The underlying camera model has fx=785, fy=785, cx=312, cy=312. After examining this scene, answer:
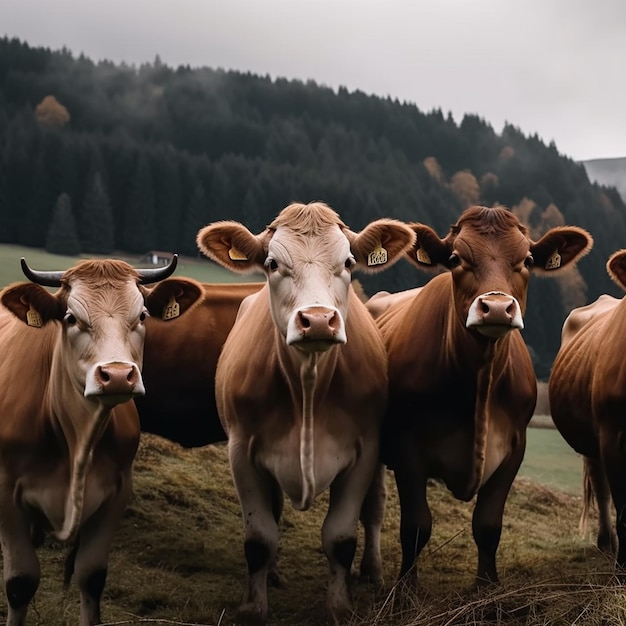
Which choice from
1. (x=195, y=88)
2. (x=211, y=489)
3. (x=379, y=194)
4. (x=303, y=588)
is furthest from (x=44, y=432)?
(x=195, y=88)

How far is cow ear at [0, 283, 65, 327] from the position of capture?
4117mm

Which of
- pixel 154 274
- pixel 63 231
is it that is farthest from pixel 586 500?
pixel 63 231

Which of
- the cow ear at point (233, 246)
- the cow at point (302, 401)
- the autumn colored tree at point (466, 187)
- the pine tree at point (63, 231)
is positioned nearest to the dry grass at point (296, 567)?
the cow at point (302, 401)

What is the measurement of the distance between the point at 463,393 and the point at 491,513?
82 centimetres

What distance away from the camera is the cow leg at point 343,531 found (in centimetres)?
465

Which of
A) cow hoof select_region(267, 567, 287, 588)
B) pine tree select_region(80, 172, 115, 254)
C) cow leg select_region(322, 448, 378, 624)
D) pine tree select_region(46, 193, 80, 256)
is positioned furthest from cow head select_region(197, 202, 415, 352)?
pine tree select_region(80, 172, 115, 254)

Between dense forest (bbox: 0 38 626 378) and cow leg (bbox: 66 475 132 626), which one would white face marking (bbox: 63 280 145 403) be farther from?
dense forest (bbox: 0 38 626 378)

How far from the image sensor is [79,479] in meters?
4.20

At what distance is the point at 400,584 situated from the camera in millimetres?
4867

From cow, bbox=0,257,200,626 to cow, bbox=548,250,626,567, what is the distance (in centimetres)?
283

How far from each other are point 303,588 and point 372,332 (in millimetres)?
2125

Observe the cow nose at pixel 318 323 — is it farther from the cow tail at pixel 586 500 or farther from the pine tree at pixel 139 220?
the pine tree at pixel 139 220

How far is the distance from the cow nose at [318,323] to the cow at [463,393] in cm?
109

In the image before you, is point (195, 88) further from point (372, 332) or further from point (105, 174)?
point (372, 332)
